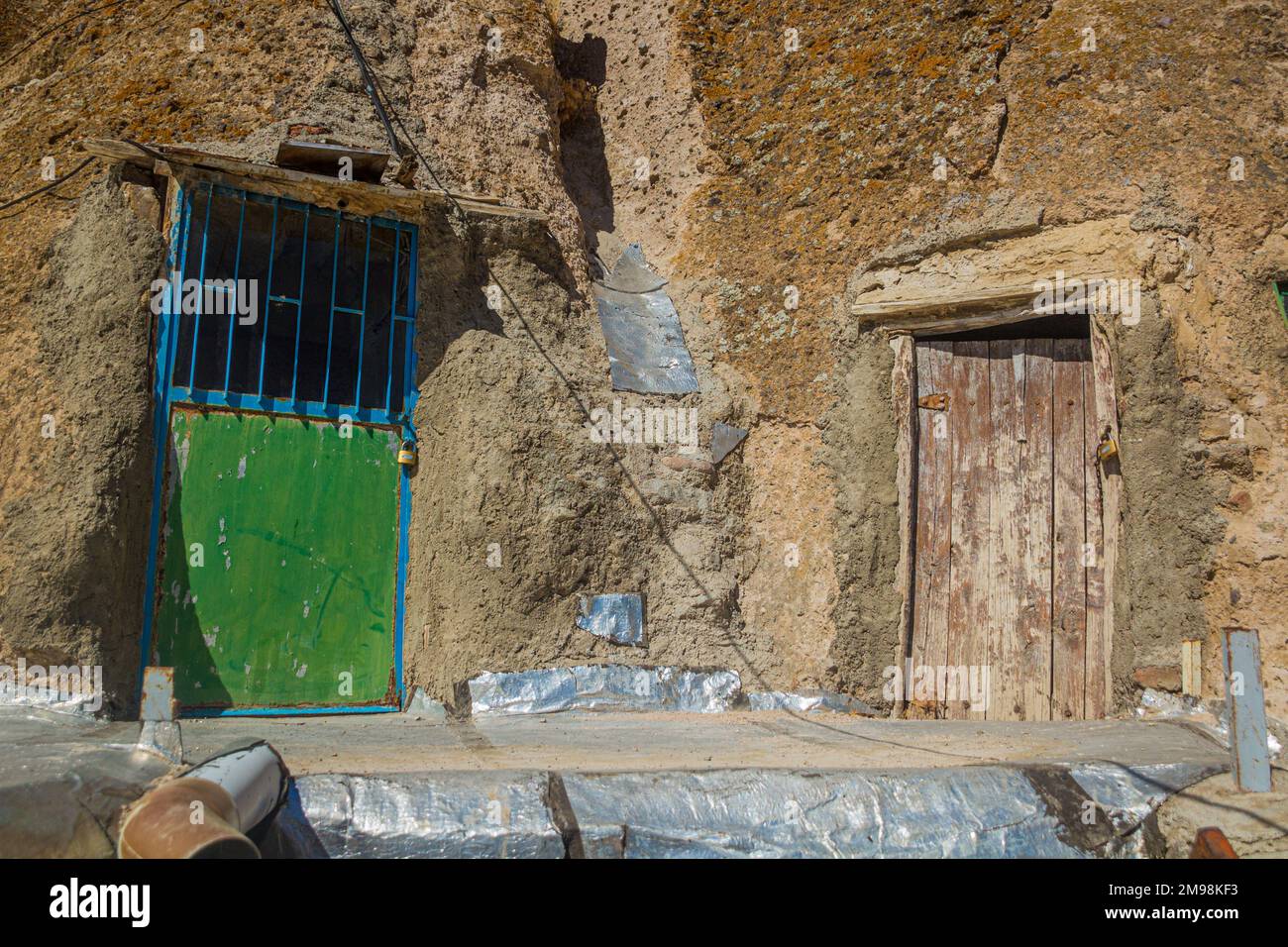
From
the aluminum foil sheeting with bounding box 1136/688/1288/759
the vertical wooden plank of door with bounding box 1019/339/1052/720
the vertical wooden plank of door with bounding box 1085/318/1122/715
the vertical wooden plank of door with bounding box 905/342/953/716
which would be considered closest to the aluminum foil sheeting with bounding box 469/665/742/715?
the vertical wooden plank of door with bounding box 905/342/953/716

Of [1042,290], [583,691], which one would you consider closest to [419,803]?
[583,691]

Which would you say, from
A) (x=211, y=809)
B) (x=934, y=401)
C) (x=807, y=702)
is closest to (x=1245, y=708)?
(x=807, y=702)

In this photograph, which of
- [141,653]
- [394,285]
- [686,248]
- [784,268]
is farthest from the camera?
[686,248]

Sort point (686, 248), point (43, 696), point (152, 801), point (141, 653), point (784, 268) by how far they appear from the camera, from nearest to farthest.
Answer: point (152, 801), point (43, 696), point (141, 653), point (784, 268), point (686, 248)

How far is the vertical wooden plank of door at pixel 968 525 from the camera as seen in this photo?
5.18 m

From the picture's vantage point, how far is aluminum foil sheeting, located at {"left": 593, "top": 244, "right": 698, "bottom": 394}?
19.4 ft

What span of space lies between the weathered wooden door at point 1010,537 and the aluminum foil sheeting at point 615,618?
59.4 inches

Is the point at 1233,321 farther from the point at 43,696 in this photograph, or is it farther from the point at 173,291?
the point at 43,696

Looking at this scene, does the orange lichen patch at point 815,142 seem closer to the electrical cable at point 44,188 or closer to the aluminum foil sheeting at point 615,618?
the aluminum foil sheeting at point 615,618

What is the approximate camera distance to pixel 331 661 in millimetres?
5168

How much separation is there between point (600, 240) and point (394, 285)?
5.66 ft

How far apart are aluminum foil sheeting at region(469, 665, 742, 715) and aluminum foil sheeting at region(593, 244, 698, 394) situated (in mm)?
1705

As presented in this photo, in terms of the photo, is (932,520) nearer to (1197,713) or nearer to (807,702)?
(807,702)

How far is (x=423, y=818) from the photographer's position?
2.96 metres
